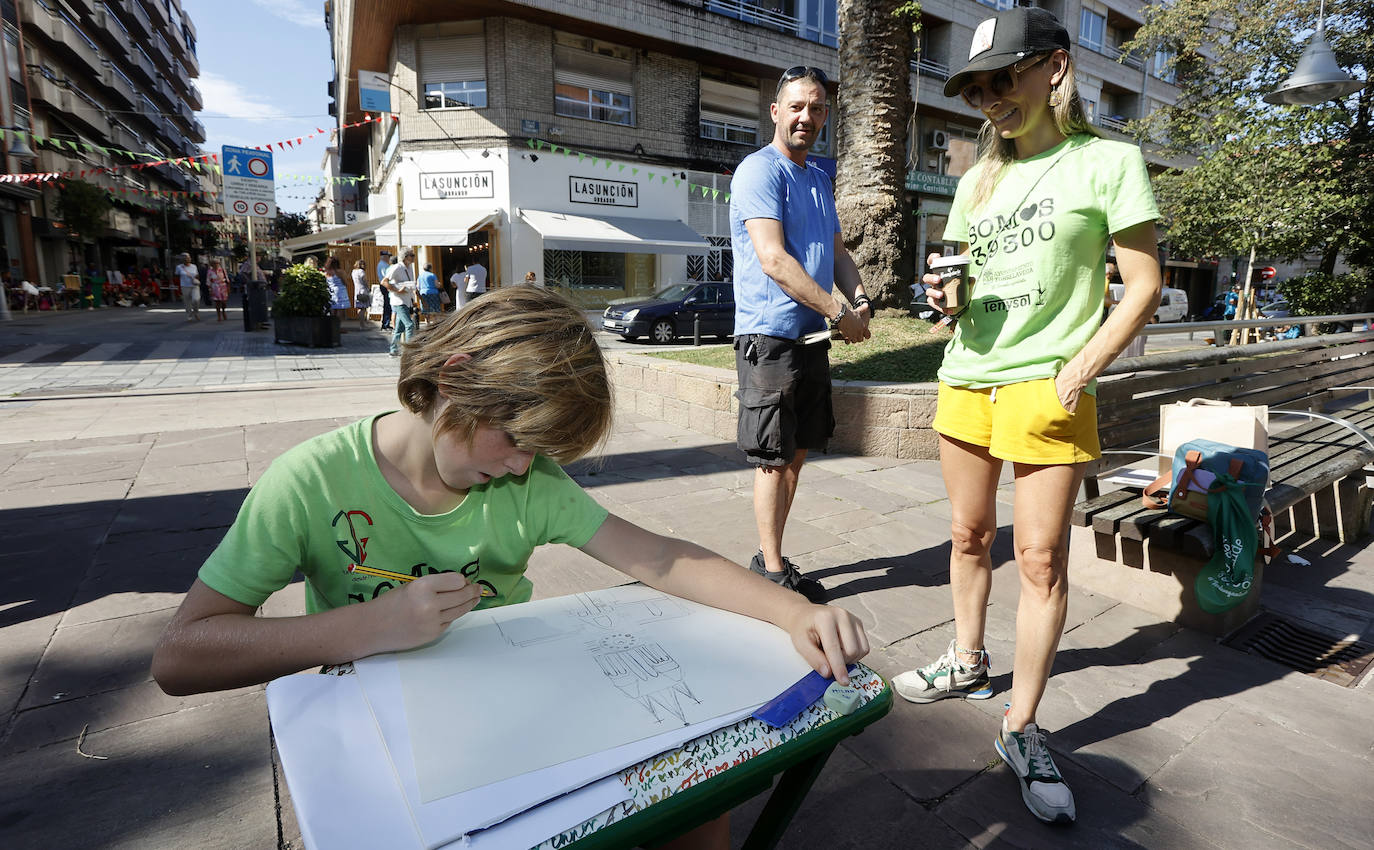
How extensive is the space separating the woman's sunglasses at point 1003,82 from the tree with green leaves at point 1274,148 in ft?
49.6

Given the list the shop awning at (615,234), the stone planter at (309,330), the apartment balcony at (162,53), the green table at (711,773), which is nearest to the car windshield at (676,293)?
the shop awning at (615,234)

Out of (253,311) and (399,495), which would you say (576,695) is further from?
(253,311)

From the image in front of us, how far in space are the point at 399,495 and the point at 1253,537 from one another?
2.73 metres

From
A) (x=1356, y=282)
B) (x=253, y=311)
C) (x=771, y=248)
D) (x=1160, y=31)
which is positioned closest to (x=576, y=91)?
(x=253, y=311)

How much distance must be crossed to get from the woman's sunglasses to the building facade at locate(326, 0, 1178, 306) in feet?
53.9

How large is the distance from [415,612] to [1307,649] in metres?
3.24

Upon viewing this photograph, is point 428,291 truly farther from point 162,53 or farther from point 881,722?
point 162,53

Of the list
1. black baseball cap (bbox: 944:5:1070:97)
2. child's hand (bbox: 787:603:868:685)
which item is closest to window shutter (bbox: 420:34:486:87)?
black baseball cap (bbox: 944:5:1070:97)

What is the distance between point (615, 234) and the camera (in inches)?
797

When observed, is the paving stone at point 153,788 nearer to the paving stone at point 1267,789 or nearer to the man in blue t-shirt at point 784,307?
the man in blue t-shirt at point 784,307

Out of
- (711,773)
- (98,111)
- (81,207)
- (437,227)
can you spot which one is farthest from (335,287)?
(98,111)

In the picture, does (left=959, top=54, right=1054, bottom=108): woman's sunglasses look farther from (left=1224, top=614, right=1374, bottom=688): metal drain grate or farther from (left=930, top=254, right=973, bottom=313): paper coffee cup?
(left=1224, top=614, right=1374, bottom=688): metal drain grate

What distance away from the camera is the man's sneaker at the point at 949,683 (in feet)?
7.59

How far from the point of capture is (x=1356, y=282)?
13984mm
